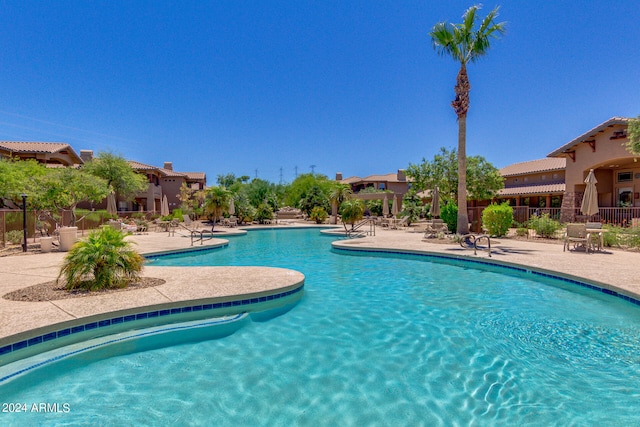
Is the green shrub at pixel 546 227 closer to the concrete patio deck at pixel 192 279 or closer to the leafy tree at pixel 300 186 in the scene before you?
the concrete patio deck at pixel 192 279

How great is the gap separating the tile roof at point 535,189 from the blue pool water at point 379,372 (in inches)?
919

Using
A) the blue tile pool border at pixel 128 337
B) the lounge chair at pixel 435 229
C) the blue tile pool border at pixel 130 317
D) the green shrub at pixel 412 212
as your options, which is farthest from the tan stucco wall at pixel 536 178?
the blue tile pool border at pixel 128 337

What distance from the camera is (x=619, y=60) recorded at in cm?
1672

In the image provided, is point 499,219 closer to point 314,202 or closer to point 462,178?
point 462,178

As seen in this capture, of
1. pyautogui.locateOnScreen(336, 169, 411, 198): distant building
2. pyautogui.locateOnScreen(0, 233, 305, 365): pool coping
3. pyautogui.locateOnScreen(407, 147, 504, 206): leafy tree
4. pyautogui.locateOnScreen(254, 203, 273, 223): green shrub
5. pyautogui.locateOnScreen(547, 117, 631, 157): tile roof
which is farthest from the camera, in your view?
pyautogui.locateOnScreen(336, 169, 411, 198): distant building

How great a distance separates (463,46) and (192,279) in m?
15.5

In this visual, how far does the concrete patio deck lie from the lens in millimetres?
4978

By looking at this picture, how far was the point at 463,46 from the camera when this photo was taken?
15.3m

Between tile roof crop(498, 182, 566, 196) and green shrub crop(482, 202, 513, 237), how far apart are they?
41.1 ft

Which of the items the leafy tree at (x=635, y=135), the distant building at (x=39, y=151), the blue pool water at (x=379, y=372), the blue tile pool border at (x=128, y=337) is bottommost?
the blue pool water at (x=379, y=372)

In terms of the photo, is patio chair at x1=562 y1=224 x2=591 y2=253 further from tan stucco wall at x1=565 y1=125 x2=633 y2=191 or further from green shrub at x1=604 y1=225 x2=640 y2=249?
tan stucco wall at x1=565 y1=125 x2=633 y2=191

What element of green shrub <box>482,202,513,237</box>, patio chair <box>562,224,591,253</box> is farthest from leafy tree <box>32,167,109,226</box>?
patio chair <box>562,224,591,253</box>

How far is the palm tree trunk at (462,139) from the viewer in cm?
1570

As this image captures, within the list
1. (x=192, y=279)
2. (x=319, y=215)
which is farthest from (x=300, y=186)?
(x=192, y=279)
